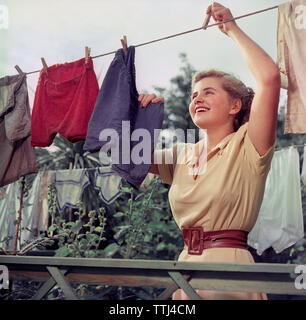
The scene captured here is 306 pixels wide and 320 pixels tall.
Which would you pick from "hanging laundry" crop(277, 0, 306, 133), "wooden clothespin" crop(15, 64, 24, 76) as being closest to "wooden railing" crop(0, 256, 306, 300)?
"hanging laundry" crop(277, 0, 306, 133)

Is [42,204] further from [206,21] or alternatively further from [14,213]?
[206,21]

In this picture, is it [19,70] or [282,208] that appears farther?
[282,208]

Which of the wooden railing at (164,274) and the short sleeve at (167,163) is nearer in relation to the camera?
the wooden railing at (164,274)

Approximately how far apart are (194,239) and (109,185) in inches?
173

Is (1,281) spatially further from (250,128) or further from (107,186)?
(107,186)

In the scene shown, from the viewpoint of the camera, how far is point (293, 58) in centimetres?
216

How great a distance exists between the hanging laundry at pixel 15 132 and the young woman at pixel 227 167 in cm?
146

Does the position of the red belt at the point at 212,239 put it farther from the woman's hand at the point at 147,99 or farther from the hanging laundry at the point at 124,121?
the woman's hand at the point at 147,99

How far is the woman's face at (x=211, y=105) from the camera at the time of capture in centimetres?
Result: 204

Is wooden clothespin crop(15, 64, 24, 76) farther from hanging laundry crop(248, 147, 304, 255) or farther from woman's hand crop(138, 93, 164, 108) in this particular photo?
hanging laundry crop(248, 147, 304, 255)

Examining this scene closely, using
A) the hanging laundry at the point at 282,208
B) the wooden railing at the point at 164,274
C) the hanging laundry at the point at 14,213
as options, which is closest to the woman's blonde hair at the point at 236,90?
the wooden railing at the point at 164,274

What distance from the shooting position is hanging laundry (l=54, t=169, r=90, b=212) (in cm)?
651

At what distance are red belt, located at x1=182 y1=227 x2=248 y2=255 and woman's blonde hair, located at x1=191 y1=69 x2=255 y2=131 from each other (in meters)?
0.59

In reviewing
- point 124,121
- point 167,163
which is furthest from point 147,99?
point 167,163
